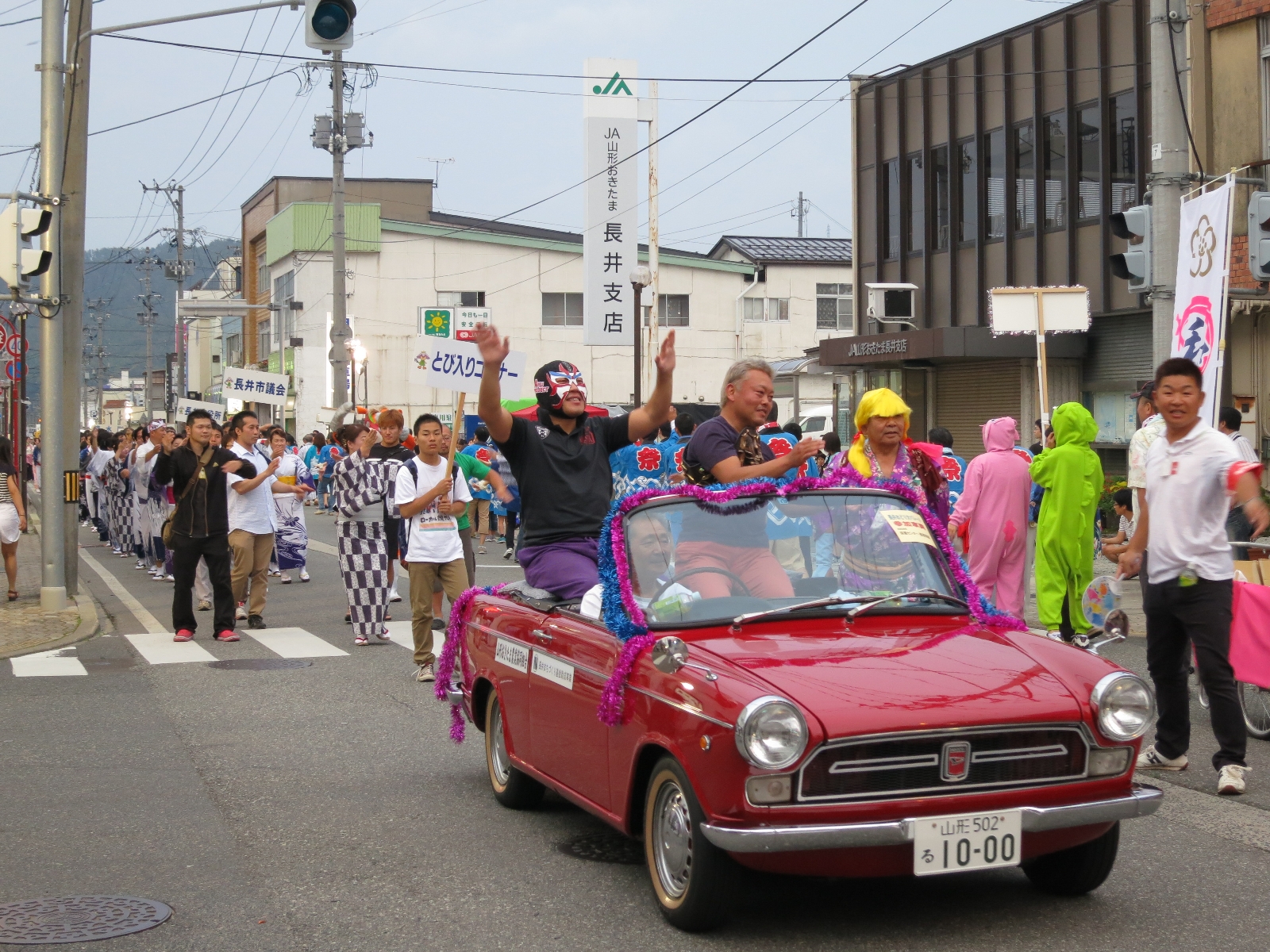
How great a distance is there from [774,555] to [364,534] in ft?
25.7

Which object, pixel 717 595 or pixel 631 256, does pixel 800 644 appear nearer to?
pixel 717 595

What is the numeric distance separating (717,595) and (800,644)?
1.54 ft

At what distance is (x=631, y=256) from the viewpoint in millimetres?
33625

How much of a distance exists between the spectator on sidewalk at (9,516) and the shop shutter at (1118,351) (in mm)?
16560

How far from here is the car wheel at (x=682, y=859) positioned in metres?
4.77

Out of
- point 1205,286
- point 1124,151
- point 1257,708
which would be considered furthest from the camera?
point 1124,151

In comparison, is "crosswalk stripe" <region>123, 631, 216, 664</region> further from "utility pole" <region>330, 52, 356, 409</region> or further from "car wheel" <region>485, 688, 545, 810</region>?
"utility pole" <region>330, 52, 356, 409</region>

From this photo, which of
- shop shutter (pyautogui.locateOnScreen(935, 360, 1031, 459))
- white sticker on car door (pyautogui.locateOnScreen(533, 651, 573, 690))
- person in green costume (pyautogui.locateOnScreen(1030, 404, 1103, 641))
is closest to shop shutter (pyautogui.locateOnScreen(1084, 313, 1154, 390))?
shop shutter (pyautogui.locateOnScreen(935, 360, 1031, 459))

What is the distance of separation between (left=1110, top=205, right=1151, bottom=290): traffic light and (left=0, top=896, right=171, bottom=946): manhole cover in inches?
388

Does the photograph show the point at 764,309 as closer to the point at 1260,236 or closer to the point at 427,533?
the point at 1260,236

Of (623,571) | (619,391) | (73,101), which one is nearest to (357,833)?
(623,571)

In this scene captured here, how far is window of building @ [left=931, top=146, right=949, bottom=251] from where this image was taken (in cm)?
2906

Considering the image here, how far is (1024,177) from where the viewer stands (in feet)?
87.4

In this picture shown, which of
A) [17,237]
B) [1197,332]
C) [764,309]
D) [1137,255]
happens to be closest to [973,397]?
[1137,255]
